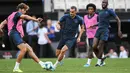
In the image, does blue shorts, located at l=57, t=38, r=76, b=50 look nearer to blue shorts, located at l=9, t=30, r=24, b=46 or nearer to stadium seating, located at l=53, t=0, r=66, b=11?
blue shorts, located at l=9, t=30, r=24, b=46

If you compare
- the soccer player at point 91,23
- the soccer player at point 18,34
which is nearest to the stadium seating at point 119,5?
the soccer player at point 91,23

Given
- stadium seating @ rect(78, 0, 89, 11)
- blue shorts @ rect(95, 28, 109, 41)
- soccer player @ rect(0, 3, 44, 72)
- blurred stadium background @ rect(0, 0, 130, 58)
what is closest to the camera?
soccer player @ rect(0, 3, 44, 72)

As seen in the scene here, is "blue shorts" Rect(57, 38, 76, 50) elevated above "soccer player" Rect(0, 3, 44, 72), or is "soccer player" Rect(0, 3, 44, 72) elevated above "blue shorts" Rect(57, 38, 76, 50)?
"soccer player" Rect(0, 3, 44, 72)

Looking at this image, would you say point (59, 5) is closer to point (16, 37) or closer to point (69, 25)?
point (69, 25)

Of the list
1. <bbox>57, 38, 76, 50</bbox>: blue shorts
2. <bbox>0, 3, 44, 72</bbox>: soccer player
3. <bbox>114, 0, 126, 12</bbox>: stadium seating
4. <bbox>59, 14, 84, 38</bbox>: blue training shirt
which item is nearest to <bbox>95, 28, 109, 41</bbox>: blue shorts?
<bbox>59, 14, 84, 38</bbox>: blue training shirt

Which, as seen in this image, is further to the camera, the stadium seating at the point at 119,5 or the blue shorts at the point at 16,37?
the stadium seating at the point at 119,5

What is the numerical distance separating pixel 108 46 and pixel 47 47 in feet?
11.4

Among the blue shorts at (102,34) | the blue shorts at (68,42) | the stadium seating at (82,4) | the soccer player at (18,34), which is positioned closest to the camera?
the soccer player at (18,34)

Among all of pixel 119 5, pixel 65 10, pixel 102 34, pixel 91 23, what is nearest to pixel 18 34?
pixel 102 34

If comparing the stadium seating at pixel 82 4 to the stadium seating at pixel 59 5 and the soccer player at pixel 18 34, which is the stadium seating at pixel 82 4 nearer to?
the stadium seating at pixel 59 5

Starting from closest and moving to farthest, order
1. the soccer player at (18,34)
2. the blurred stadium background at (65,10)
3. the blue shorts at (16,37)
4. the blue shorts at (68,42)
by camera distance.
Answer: the soccer player at (18,34), the blue shorts at (16,37), the blue shorts at (68,42), the blurred stadium background at (65,10)

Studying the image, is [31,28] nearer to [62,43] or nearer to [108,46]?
[108,46]

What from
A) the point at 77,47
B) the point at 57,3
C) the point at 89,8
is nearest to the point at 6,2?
the point at 57,3

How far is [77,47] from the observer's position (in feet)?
101
